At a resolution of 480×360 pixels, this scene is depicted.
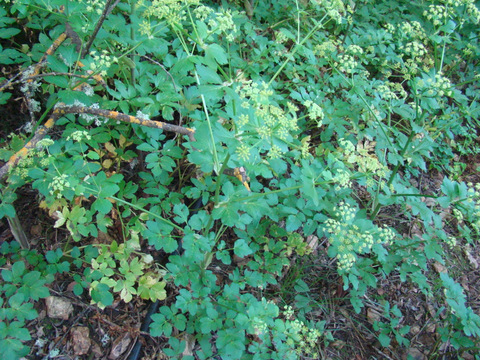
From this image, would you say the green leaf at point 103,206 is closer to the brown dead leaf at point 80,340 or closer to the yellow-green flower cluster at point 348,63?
the brown dead leaf at point 80,340

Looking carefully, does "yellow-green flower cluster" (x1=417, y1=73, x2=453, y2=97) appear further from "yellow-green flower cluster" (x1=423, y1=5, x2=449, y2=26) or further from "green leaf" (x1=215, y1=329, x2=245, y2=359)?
"green leaf" (x1=215, y1=329, x2=245, y2=359)

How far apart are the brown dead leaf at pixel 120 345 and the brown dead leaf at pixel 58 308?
329 millimetres

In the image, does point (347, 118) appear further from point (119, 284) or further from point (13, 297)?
point (13, 297)

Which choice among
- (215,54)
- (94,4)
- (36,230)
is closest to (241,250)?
(215,54)

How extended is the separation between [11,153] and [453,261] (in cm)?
338

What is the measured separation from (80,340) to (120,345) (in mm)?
224

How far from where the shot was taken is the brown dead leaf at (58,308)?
1914 mm

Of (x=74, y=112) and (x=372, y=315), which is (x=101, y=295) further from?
(x=372, y=315)

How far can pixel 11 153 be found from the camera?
1.80 m

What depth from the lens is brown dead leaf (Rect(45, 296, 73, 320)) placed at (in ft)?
6.28

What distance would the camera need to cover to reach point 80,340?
188 cm

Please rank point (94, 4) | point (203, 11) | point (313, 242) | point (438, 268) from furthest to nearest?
1. point (438, 268)
2. point (313, 242)
3. point (94, 4)
4. point (203, 11)

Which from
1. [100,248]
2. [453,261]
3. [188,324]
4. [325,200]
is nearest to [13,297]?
[100,248]

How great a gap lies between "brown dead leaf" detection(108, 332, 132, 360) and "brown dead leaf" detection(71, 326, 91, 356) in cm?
14
